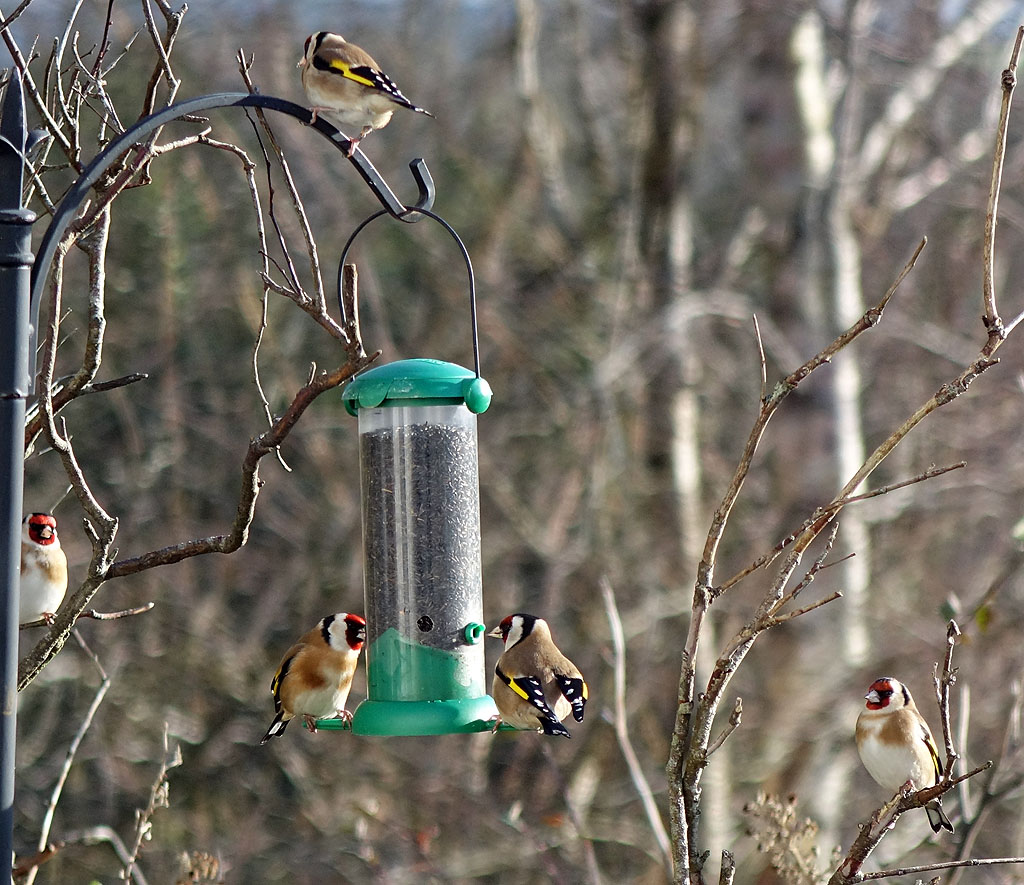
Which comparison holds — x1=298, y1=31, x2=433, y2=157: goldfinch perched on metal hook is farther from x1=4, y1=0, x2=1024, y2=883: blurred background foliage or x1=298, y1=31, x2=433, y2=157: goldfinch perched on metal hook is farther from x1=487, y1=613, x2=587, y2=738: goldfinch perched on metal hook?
x1=4, y1=0, x2=1024, y2=883: blurred background foliage

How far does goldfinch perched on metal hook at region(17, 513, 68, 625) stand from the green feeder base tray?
1471 millimetres

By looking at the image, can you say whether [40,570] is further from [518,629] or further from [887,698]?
[887,698]

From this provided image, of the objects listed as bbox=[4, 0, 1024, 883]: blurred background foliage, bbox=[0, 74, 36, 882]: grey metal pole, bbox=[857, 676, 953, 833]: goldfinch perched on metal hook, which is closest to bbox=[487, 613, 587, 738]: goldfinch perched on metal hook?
bbox=[857, 676, 953, 833]: goldfinch perched on metal hook

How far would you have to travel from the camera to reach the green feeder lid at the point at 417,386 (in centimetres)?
361

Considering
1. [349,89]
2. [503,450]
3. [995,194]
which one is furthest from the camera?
[503,450]

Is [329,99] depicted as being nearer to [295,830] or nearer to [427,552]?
[427,552]

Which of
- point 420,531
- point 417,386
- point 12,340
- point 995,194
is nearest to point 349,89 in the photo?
point 417,386

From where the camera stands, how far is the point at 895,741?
4789 mm

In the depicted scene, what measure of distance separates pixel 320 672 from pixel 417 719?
78 centimetres

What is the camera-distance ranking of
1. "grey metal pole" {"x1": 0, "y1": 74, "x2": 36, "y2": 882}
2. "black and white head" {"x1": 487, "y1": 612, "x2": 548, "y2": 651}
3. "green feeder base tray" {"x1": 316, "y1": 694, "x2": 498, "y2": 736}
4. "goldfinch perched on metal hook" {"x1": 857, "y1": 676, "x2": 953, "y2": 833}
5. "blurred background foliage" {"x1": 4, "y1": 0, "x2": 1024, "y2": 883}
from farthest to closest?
1. "blurred background foliage" {"x1": 4, "y1": 0, "x2": 1024, "y2": 883}
2. "goldfinch perched on metal hook" {"x1": 857, "y1": 676, "x2": 953, "y2": 833}
3. "black and white head" {"x1": 487, "y1": 612, "x2": 548, "y2": 651}
4. "green feeder base tray" {"x1": 316, "y1": 694, "x2": 498, "y2": 736}
5. "grey metal pole" {"x1": 0, "y1": 74, "x2": 36, "y2": 882}

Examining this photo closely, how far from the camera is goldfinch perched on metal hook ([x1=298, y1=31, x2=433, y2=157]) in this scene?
365cm

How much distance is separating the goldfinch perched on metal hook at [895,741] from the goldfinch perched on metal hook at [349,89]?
2.51 meters

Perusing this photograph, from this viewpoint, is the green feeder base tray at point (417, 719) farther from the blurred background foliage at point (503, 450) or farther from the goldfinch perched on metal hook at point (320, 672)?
the blurred background foliage at point (503, 450)

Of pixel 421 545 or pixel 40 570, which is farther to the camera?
pixel 40 570
